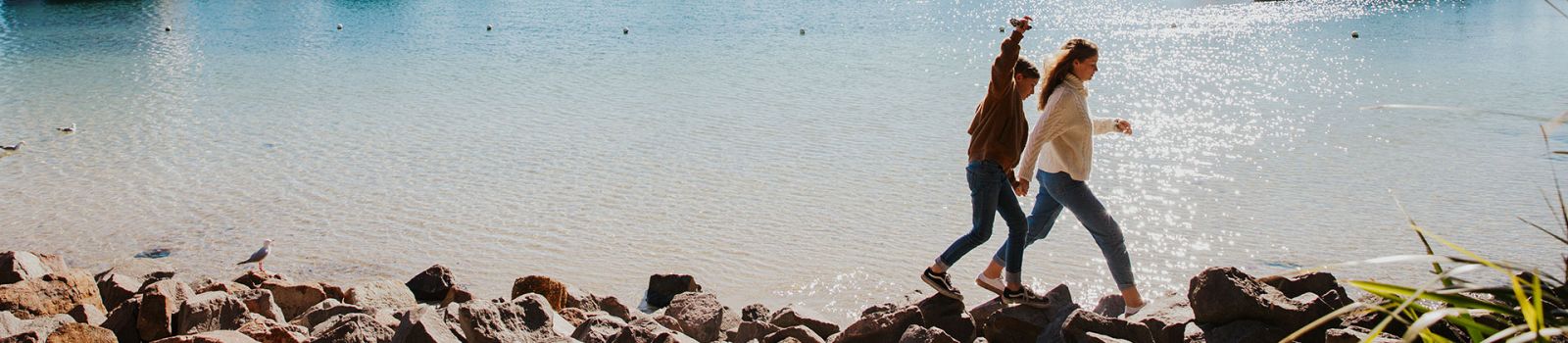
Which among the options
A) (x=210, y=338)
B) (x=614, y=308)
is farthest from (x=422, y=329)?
(x=614, y=308)

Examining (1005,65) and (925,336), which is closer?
(925,336)

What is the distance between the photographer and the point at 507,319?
4.44m

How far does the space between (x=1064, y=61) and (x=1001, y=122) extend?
1.08 feet

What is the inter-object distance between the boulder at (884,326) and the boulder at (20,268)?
3634 mm

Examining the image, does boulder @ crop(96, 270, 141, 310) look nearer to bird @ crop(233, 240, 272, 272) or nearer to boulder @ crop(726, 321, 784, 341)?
bird @ crop(233, 240, 272, 272)

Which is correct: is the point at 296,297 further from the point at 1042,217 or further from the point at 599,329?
the point at 1042,217

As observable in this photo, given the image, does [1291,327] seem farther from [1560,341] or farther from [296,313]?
[296,313]

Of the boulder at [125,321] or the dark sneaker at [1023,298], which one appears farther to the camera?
the dark sneaker at [1023,298]

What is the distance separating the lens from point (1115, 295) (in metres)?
5.28

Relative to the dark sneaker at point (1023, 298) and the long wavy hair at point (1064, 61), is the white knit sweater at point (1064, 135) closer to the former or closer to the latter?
the long wavy hair at point (1064, 61)

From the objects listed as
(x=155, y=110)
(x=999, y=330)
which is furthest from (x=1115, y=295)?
(x=155, y=110)

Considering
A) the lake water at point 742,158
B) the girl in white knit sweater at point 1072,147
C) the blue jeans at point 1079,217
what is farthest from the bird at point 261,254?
the girl in white knit sweater at point 1072,147

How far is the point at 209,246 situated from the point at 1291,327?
595 cm

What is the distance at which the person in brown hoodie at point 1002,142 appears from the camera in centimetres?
459
